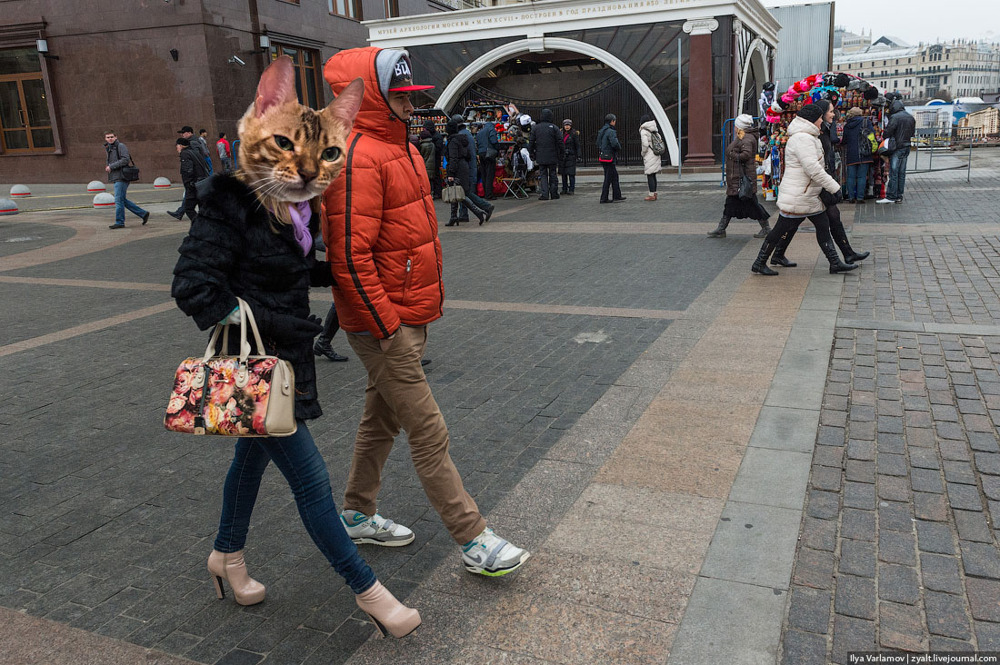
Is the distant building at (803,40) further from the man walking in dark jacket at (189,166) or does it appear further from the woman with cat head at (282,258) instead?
the woman with cat head at (282,258)

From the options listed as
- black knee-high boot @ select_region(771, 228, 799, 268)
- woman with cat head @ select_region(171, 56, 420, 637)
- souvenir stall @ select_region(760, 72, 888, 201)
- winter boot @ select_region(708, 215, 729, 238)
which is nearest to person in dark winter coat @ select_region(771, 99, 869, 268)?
black knee-high boot @ select_region(771, 228, 799, 268)

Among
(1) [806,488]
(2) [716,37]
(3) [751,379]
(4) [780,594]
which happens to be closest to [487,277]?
(3) [751,379]

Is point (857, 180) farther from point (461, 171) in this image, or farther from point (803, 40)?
point (803, 40)

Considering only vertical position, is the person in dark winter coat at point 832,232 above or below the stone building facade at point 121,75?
below

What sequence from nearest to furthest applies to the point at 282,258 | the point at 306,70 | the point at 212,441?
the point at 282,258 → the point at 212,441 → the point at 306,70

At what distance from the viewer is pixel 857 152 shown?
13.6 meters

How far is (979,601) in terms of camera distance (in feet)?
8.96

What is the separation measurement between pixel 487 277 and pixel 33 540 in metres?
5.99

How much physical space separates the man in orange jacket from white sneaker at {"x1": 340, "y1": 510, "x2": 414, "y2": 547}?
0.37 m

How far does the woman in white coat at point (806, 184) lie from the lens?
7.59 m

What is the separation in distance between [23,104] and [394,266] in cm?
2721

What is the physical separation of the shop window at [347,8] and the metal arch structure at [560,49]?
737 centimetres

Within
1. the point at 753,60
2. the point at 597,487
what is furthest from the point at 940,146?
the point at 597,487

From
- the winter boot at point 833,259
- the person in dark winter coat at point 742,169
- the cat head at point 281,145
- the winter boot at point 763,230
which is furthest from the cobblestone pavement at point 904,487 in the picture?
the winter boot at point 763,230
